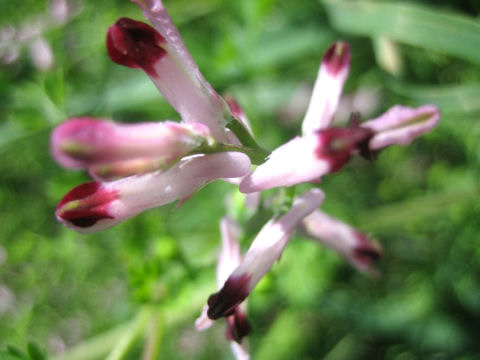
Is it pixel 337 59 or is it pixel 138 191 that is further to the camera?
pixel 337 59

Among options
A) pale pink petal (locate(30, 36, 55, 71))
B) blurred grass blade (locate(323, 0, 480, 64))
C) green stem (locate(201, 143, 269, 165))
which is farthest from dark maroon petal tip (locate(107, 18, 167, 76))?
pale pink petal (locate(30, 36, 55, 71))

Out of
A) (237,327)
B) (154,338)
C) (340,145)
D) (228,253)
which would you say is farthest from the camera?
(154,338)

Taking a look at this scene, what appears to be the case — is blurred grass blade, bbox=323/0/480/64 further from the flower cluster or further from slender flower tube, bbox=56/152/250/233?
slender flower tube, bbox=56/152/250/233

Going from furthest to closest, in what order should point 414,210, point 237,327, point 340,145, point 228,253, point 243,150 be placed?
point 414,210
point 228,253
point 237,327
point 243,150
point 340,145

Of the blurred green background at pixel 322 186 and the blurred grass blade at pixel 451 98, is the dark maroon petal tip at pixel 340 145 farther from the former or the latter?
the blurred grass blade at pixel 451 98

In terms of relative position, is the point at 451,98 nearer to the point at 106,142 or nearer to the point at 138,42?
the point at 138,42

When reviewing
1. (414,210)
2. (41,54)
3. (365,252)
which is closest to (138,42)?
(365,252)

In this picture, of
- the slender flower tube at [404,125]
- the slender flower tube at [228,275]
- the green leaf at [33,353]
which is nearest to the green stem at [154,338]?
the green leaf at [33,353]

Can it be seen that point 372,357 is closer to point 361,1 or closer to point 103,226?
point 361,1
